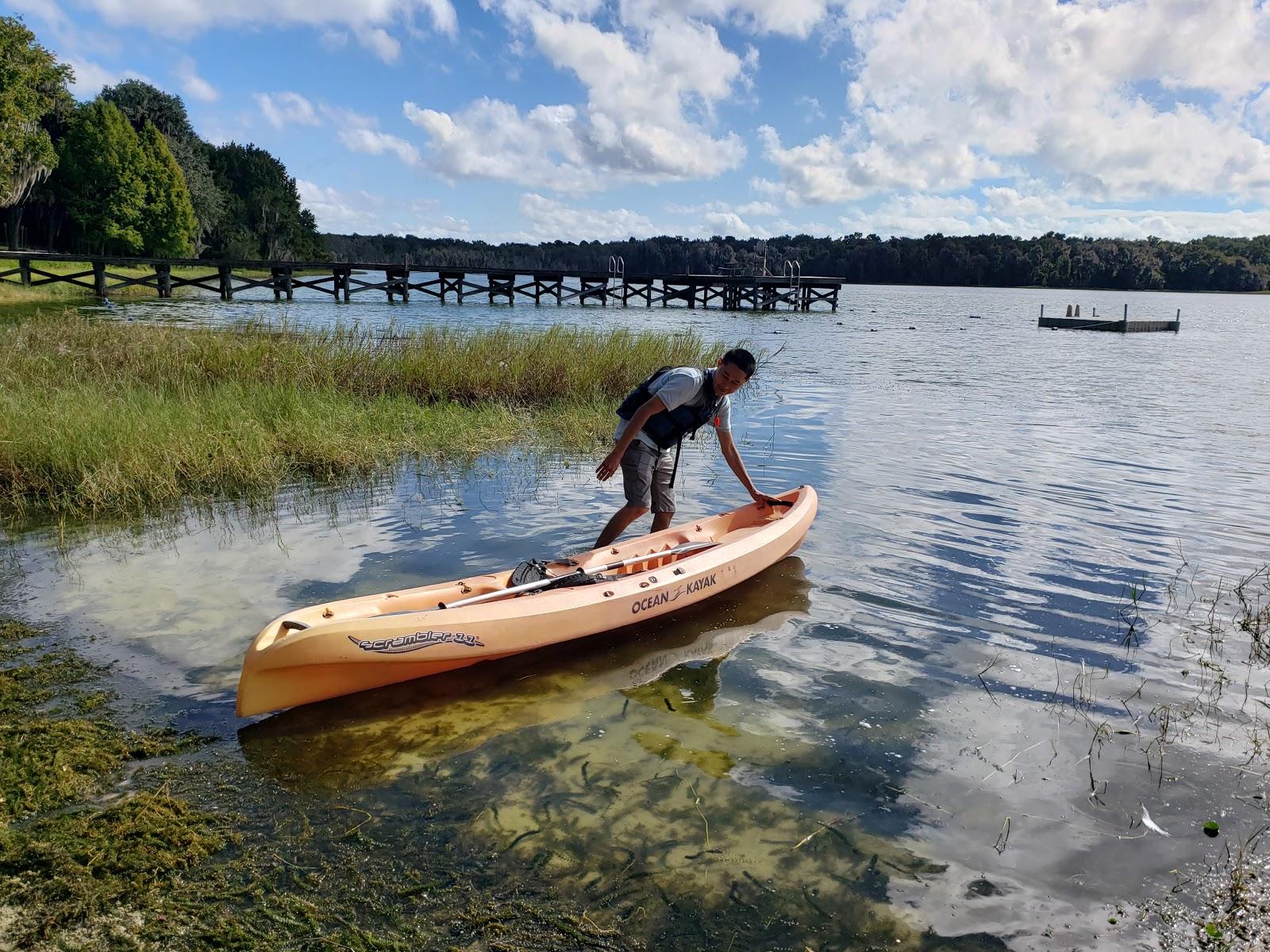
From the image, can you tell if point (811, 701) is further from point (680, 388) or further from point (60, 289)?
point (60, 289)

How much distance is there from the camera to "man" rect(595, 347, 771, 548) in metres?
6.42

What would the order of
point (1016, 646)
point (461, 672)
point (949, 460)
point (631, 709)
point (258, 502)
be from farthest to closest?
point (949, 460)
point (258, 502)
point (1016, 646)
point (461, 672)
point (631, 709)

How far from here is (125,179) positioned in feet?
171

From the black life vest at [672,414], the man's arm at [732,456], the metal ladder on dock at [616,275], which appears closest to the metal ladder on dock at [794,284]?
the metal ladder on dock at [616,275]

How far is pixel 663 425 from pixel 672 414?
0.13 m

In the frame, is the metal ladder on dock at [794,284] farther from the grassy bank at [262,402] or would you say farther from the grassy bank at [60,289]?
the grassy bank at [262,402]

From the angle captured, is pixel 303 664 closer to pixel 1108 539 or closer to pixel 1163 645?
pixel 1163 645

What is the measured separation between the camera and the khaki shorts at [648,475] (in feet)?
22.8

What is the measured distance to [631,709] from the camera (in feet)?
16.2

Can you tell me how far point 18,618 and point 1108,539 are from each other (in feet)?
29.5

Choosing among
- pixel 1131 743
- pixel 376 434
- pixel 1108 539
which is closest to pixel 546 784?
pixel 1131 743

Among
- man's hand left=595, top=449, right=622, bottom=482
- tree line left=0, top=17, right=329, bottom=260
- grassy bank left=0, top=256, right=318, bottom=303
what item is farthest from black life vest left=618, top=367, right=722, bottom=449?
tree line left=0, top=17, right=329, bottom=260

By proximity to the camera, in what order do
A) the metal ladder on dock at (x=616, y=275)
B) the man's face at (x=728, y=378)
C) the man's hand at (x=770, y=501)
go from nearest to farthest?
the man's face at (x=728, y=378)
the man's hand at (x=770, y=501)
the metal ladder on dock at (x=616, y=275)

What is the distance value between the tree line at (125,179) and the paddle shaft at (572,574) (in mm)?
39915
